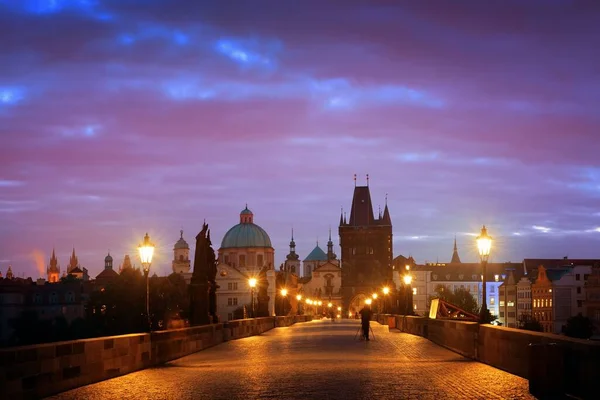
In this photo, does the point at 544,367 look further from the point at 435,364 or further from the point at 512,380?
the point at 435,364

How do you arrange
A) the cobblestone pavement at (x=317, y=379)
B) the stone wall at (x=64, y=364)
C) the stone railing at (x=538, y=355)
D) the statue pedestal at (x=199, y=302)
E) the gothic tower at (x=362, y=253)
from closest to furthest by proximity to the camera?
the stone railing at (x=538, y=355), the stone wall at (x=64, y=364), the cobblestone pavement at (x=317, y=379), the statue pedestal at (x=199, y=302), the gothic tower at (x=362, y=253)

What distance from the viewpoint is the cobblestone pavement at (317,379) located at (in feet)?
51.0

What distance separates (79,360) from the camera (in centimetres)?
1758

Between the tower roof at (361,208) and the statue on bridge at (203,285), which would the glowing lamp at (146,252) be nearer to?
the statue on bridge at (203,285)

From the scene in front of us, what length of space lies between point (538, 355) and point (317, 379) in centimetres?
471

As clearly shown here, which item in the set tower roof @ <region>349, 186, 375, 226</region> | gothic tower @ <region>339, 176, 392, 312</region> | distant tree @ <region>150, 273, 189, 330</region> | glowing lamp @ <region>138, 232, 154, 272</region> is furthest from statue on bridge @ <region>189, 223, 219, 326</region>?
tower roof @ <region>349, 186, 375, 226</region>

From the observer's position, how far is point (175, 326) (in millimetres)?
32750

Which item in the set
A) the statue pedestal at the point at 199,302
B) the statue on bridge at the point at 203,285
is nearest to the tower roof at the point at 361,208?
the statue on bridge at the point at 203,285

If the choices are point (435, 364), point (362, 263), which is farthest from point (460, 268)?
point (435, 364)

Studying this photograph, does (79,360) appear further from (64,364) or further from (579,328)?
(579,328)

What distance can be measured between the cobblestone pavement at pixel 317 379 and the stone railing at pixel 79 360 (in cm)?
31

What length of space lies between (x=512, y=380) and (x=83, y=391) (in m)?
8.10

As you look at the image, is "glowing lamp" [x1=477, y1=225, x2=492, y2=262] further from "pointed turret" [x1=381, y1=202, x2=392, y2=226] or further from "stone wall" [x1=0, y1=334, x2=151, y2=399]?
"pointed turret" [x1=381, y1=202, x2=392, y2=226]

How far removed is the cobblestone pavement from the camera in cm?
1553
